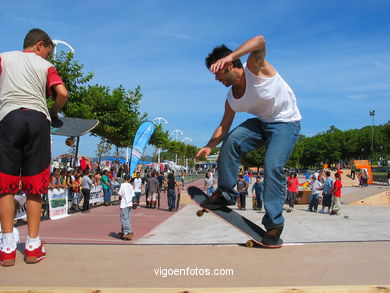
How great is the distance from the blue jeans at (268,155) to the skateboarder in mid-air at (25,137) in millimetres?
1614

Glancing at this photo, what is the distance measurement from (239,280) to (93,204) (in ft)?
58.2

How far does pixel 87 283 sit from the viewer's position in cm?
214

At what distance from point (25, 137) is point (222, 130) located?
1.91 m

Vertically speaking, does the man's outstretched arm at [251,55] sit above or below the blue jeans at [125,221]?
above

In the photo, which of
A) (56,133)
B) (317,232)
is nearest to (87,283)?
(317,232)

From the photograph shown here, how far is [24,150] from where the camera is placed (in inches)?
110

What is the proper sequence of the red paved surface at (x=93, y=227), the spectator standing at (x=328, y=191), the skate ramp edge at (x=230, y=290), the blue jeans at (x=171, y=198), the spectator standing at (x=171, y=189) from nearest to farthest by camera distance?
the skate ramp edge at (x=230, y=290) → the red paved surface at (x=93, y=227) → the spectator standing at (x=171, y=189) → the spectator standing at (x=328, y=191) → the blue jeans at (x=171, y=198)

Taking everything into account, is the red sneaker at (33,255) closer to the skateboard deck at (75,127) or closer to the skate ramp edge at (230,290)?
the skate ramp edge at (230,290)

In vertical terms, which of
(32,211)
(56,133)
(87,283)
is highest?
(56,133)

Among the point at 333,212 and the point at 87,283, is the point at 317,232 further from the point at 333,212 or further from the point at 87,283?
the point at 87,283

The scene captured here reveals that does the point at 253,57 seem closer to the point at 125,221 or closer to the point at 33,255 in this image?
the point at 33,255

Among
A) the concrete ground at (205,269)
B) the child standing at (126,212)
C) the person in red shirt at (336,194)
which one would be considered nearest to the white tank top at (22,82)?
the concrete ground at (205,269)

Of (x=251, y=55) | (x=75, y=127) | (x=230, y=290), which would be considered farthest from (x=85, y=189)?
(x=230, y=290)

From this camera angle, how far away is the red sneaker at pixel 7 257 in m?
2.59
